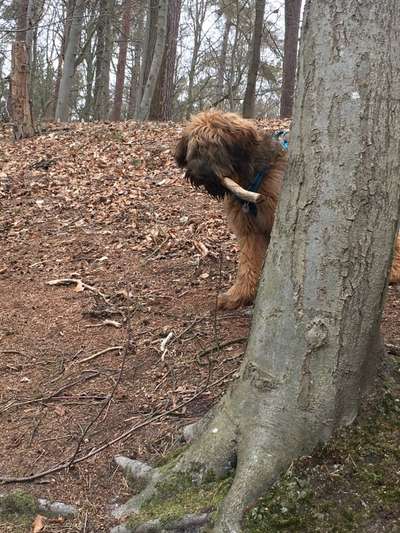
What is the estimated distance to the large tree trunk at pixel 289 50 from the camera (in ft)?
47.5

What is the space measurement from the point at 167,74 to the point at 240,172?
9.56 metres

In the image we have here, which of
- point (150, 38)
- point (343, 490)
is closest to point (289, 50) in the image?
point (150, 38)

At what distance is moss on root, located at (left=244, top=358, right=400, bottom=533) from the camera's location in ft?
6.91

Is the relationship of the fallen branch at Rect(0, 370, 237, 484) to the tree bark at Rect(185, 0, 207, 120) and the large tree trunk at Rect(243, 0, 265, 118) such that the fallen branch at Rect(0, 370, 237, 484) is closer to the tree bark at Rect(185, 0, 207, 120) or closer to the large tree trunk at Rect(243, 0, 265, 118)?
the large tree trunk at Rect(243, 0, 265, 118)

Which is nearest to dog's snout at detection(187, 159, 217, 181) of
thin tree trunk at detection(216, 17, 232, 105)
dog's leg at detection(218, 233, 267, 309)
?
dog's leg at detection(218, 233, 267, 309)

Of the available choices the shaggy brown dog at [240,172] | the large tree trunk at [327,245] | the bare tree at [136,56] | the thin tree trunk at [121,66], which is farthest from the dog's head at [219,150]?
the bare tree at [136,56]

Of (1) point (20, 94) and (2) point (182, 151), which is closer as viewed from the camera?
(2) point (182, 151)

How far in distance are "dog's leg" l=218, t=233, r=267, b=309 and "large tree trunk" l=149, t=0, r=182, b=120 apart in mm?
9373

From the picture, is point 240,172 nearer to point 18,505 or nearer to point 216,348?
point 216,348

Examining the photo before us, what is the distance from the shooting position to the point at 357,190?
221cm

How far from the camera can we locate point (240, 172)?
4461 mm

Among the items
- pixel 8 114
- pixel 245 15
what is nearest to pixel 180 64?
pixel 245 15

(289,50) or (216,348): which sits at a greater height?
(289,50)

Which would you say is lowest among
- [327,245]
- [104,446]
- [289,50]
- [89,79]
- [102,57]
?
[104,446]
